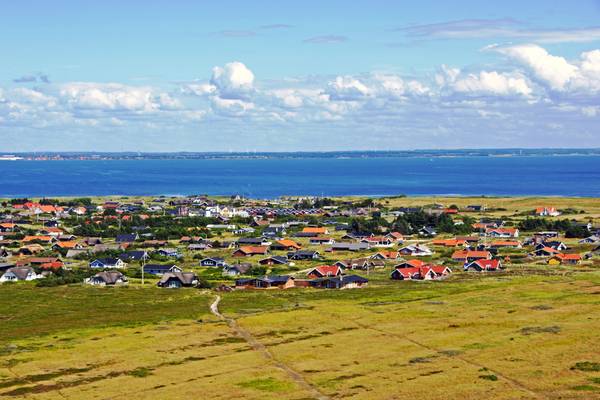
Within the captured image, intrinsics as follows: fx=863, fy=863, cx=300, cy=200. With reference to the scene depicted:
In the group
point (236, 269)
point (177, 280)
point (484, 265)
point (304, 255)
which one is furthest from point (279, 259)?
point (484, 265)

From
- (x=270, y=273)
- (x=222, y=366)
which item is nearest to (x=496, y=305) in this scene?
(x=222, y=366)

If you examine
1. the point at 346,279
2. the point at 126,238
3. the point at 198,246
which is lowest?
the point at 198,246

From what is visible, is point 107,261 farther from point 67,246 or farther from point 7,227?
point 7,227

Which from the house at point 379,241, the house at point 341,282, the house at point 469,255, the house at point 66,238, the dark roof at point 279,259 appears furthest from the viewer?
the house at point 66,238

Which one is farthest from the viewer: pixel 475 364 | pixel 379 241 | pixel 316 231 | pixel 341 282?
pixel 316 231

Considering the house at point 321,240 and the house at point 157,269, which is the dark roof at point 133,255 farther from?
the house at point 321,240

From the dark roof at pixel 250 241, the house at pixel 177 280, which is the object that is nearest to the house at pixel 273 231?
the dark roof at pixel 250 241
